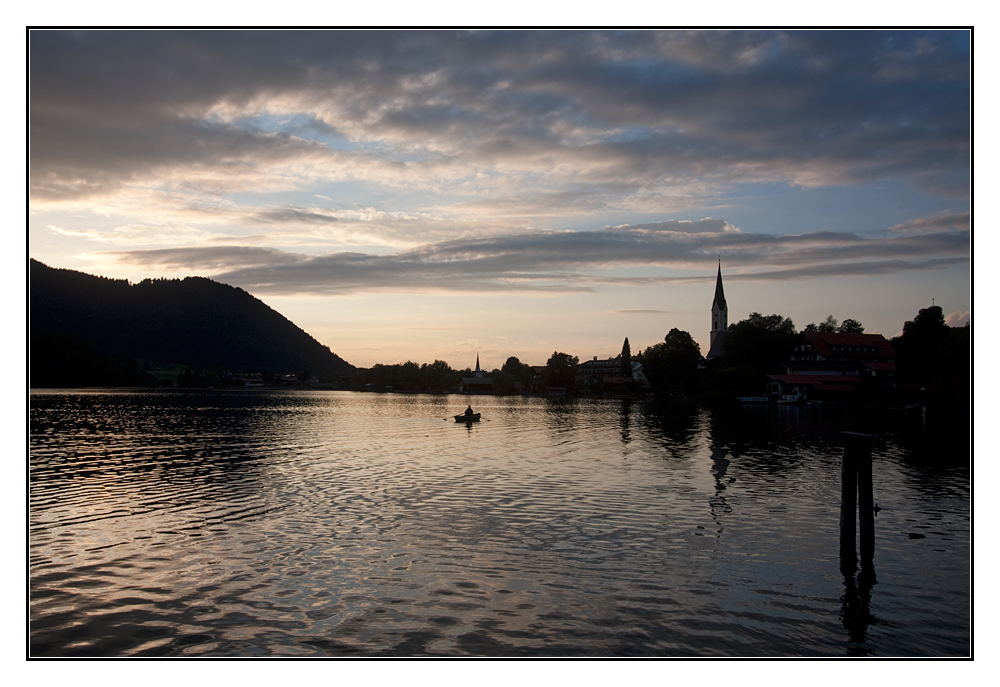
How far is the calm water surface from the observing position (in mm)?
14891

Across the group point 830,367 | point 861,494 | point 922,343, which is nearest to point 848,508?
point 861,494

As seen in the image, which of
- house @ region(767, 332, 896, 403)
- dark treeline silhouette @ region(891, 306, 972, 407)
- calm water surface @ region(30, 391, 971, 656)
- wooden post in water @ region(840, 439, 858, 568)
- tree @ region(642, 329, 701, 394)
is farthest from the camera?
tree @ region(642, 329, 701, 394)

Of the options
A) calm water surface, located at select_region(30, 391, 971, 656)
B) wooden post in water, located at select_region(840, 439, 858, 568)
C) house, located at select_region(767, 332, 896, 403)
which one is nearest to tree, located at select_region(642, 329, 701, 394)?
house, located at select_region(767, 332, 896, 403)

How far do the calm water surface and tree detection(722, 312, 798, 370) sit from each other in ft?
440

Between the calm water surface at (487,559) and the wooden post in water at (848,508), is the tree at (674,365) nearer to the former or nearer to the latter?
the calm water surface at (487,559)

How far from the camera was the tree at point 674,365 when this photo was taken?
178375 mm

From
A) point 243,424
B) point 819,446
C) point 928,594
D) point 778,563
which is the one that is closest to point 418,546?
point 778,563

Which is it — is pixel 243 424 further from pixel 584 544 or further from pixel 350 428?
pixel 584 544

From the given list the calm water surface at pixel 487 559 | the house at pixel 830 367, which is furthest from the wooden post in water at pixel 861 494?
the house at pixel 830 367

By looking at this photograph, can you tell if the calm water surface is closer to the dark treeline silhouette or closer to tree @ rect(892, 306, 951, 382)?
the dark treeline silhouette

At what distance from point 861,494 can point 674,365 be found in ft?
528

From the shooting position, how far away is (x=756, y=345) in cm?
17325

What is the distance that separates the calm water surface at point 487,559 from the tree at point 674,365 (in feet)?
447

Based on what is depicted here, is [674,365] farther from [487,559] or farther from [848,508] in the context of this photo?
[487,559]
